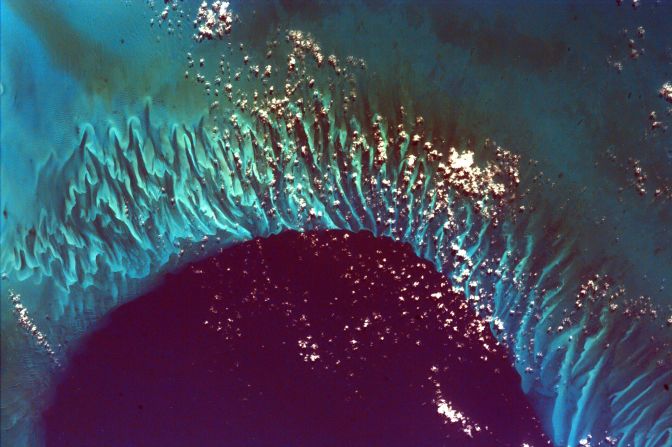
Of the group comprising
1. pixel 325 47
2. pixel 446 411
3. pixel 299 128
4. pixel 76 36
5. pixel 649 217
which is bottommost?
pixel 446 411

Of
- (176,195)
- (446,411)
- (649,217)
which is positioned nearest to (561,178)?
(649,217)

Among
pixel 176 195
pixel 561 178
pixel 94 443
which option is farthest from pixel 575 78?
pixel 94 443

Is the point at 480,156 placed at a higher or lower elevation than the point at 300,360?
higher

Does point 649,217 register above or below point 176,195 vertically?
below

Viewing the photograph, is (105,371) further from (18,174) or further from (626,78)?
(626,78)
